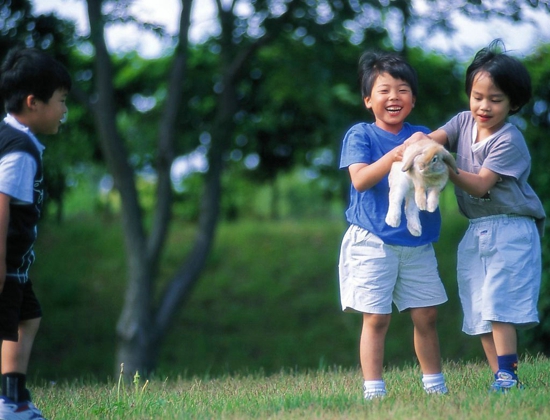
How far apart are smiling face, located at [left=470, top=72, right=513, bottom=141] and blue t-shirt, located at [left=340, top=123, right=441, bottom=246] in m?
0.36

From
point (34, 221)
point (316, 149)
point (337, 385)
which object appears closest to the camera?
point (34, 221)

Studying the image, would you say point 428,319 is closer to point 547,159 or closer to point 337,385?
point 337,385

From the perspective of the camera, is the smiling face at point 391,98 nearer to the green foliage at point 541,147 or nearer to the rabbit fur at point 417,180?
the rabbit fur at point 417,180

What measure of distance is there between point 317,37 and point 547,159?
3466 millimetres

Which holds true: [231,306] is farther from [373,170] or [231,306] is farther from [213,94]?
[373,170]

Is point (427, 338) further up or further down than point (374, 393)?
further up

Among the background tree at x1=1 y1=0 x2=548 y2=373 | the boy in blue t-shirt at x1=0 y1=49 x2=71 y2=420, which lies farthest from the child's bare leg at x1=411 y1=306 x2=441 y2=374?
the background tree at x1=1 y1=0 x2=548 y2=373

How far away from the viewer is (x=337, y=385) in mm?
4703

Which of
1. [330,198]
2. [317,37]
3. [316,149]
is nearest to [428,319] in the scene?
[317,37]

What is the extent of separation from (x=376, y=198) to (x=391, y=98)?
1.66 ft

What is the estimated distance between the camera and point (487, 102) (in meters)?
4.05

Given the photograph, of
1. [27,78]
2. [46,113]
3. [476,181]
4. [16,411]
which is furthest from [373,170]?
[16,411]

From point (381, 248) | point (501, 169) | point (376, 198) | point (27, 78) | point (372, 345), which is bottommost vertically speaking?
point (372, 345)

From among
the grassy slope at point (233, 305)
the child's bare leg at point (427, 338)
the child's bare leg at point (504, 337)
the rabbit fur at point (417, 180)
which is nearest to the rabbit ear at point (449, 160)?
the rabbit fur at point (417, 180)
